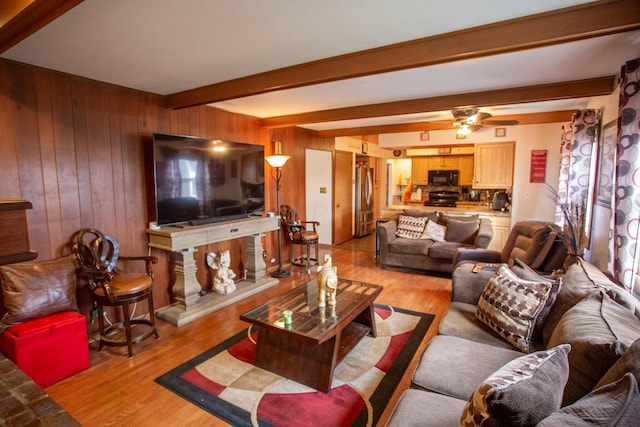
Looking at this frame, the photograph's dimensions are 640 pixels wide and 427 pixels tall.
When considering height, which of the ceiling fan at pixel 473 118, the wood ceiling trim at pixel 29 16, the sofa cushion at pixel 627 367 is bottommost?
the sofa cushion at pixel 627 367

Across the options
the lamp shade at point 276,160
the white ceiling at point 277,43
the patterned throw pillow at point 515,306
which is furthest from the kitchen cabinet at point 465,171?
the patterned throw pillow at point 515,306

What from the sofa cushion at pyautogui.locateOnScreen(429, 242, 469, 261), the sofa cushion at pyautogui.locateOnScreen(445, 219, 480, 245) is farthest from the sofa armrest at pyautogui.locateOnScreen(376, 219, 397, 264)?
the sofa cushion at pyautogui.locateOnScreen(445, 219, 480, 245)

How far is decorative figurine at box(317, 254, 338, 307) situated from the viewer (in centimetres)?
249

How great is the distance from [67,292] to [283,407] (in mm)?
1972

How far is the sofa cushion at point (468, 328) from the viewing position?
6.66 feet

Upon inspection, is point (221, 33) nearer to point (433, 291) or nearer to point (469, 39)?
point (469, 39)

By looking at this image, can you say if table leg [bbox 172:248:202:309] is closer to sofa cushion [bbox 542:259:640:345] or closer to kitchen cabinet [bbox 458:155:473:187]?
sofa cushion [bbox 542:259:640:345]

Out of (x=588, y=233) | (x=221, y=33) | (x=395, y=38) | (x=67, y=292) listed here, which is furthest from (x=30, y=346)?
(x=588, y=233)

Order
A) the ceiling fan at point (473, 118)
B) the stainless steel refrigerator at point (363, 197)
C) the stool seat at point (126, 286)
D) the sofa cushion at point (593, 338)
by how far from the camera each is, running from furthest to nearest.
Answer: the stainless steel refrigerator at point (363, 197) < the ceiling fan at point (473, 118) < the stool seat at point (126, 286) < the sofa cushion at point (593, 338)

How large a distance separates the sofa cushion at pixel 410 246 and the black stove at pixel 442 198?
3530 millimetres

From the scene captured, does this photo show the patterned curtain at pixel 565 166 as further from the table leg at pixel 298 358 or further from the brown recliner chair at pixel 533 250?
the table leg at pixel 298 358

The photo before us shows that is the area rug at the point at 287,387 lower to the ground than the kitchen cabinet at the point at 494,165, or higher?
lower

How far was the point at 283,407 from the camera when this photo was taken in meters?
2.07

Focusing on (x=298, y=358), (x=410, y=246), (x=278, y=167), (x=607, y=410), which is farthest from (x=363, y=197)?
(x=607, y=410)
